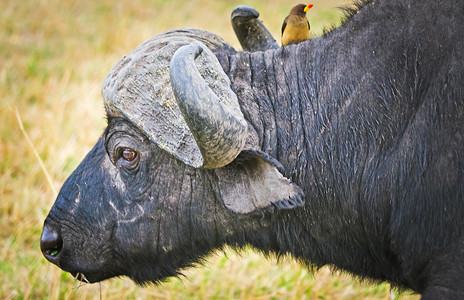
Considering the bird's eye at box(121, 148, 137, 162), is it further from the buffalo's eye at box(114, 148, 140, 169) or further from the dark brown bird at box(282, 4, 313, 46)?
the dark brown bird at box(282, 4, 313, 46)

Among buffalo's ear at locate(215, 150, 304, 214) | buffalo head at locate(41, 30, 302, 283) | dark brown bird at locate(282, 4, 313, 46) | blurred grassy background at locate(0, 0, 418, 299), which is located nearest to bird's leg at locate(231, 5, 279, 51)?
dark brown bird at locate(282, 4, 313, 46)

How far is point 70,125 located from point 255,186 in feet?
16.7

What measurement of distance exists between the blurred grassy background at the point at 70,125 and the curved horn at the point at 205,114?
3.43ft

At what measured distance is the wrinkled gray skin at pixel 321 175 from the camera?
2.74 metres

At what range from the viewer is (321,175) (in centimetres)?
309

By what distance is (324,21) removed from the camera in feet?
41.2

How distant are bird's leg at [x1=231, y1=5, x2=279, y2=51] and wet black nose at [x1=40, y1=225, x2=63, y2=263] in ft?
5.92

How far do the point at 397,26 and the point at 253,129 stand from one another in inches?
38.1

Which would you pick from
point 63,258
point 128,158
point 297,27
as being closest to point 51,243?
point 63,258

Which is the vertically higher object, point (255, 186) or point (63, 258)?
point (255, 186)

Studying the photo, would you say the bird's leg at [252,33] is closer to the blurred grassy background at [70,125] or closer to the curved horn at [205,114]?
the blurred grassy background at [70,125]

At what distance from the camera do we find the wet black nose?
11.4 ft

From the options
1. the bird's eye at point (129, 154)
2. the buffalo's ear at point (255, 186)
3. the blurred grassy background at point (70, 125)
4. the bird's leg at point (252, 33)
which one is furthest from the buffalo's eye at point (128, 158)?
the bird's leg at point (252, 33)

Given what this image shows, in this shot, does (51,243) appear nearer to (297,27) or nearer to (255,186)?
(255,186)
